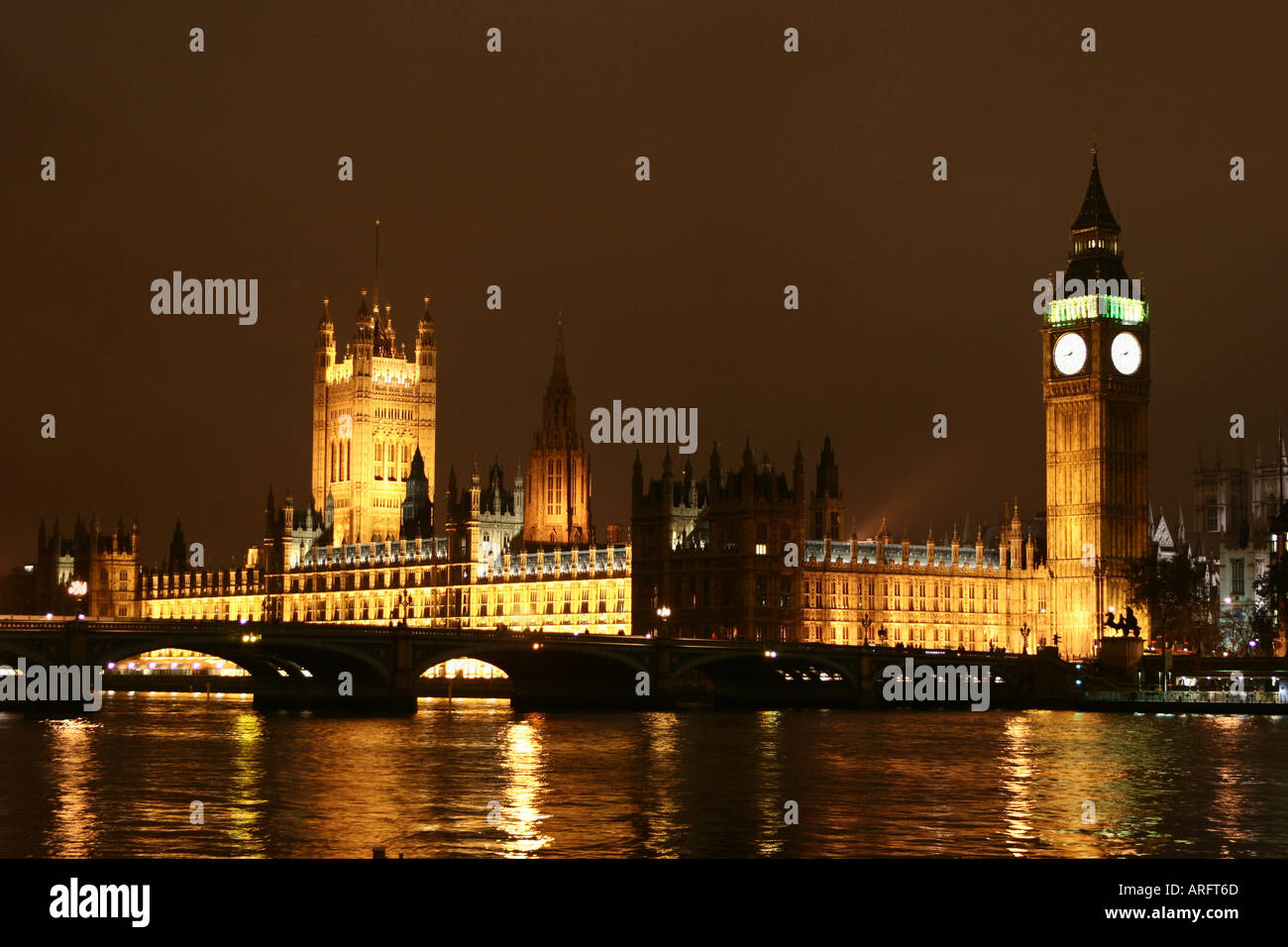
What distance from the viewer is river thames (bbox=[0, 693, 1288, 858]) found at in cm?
3697

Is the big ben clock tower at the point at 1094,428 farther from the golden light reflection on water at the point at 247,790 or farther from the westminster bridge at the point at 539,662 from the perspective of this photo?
the golden light reflection on water at the point at 247,790

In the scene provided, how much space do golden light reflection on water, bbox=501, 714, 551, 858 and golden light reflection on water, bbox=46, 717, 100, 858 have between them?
745cm

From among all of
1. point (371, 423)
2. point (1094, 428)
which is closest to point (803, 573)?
point (1094, 428)

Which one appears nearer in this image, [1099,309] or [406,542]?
[1099,309]

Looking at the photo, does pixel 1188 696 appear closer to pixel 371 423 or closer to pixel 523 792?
pixel 523 792

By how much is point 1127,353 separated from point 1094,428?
5658mm

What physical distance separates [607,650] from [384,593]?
232 feet

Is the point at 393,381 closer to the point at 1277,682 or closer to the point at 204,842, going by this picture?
the point at 1277,682

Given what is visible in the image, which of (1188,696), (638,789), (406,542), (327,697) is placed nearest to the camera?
(638,789)

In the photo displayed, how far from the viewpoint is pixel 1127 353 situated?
444 feet

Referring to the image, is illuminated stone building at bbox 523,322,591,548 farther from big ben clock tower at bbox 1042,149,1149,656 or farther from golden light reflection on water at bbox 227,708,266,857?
golden light reflection on water at bbox 227,708,266,857

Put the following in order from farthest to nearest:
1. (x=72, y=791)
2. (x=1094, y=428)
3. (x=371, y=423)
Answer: (x=371, y=423), (x=1094, y=428), (x=72, y=791)

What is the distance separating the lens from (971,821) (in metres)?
41.1

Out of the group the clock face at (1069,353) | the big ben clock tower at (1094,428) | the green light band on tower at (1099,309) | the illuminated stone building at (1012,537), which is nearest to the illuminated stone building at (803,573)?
the illuminated stone building at (1012,537)
